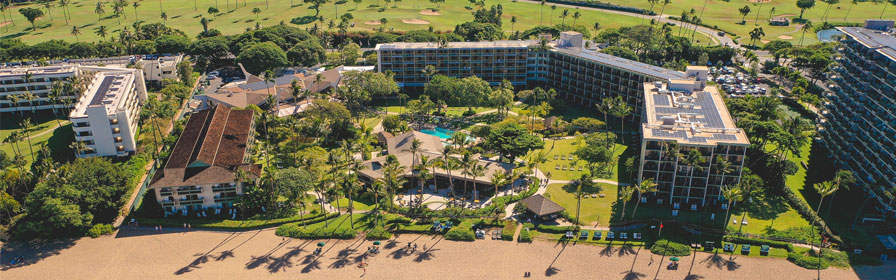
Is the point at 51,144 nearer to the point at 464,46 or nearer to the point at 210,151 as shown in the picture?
the point at 210,151

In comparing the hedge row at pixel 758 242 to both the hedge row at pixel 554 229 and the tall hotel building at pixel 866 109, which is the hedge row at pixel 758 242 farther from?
the hedge row at pixel 554 229

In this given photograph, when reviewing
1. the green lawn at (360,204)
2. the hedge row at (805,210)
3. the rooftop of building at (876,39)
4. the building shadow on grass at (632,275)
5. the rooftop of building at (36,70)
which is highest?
the rooftop of building at (876,39)

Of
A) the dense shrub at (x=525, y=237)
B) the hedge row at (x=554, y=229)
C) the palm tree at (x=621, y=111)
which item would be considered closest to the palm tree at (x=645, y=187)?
the hedge row at (x=554, y=229)

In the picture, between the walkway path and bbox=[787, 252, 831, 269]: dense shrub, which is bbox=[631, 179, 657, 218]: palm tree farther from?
the walkway path

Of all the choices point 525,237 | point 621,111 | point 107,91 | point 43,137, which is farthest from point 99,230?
point 621,111

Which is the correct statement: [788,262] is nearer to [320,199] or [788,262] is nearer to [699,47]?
[320,199]
